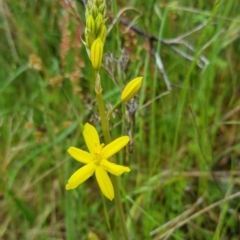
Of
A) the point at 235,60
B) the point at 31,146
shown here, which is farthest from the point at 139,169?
the point at 235,60

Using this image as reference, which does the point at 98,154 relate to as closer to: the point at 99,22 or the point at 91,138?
the point at 91,138

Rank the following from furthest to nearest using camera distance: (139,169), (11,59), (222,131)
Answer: (11,59) < (222,131) < (139,169)

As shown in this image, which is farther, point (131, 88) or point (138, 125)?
point (138, 125)

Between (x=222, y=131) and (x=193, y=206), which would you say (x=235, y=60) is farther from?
(x=193, y=206)

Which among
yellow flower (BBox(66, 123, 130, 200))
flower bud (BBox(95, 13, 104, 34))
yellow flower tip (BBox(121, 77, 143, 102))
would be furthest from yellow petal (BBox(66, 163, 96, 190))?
flower bud (BBox(95, 13, 104, 34))

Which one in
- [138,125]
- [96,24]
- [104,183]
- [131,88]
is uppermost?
[96,24]

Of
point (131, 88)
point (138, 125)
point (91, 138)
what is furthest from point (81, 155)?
point (138, 125)
